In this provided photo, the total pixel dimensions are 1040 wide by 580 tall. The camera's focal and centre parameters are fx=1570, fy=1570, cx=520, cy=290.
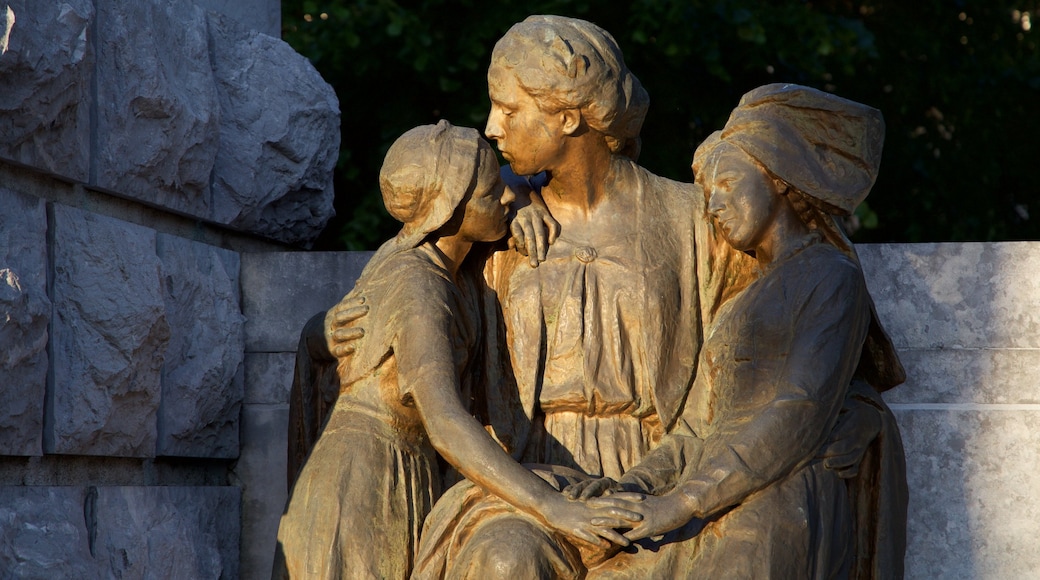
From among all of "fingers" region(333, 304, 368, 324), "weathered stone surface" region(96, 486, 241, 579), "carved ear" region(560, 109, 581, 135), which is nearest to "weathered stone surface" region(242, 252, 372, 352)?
"weathered stone surface" region(96, 486, 241, 579)

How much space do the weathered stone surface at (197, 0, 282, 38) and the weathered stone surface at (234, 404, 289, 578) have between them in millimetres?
1265

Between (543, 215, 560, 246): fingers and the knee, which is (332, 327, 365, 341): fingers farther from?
the knee

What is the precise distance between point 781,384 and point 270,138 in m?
2.02

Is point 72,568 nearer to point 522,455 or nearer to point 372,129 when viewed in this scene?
point 522,455

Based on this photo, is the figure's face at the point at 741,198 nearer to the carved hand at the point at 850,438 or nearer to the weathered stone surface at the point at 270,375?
the carved hand at the point at 850,438

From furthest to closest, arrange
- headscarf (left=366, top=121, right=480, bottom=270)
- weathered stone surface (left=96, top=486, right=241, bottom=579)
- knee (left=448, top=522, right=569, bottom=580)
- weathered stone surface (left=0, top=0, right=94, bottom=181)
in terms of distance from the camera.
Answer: weathered stone surface (left=96, top=486, right=241, bottom=579) → headscarf (left=366, top=121, right=480, bottom=270) → weathered stone surface (left=0, top=0, right=94, bottom=181) → knee (left=448, top=522, right=569, bottom=580)

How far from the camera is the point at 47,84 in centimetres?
383

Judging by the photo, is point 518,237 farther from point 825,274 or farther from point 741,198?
point 825,274

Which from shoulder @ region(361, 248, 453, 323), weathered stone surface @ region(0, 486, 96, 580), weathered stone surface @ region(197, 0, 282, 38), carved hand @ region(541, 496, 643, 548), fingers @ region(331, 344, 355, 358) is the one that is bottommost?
weathered stone surface @ region(0, 486, 96, 580)

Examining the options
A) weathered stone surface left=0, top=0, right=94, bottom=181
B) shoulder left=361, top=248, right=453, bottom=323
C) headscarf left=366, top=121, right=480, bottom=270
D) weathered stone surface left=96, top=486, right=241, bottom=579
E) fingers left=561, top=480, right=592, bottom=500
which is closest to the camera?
fingers left=561, top=480, right=592, bottom=500

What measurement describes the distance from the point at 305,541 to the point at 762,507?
1125mm

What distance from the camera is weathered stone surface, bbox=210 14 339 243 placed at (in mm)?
4855

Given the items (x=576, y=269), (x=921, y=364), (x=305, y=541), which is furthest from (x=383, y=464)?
(x=921, y=364)

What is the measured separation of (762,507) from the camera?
142 inches
